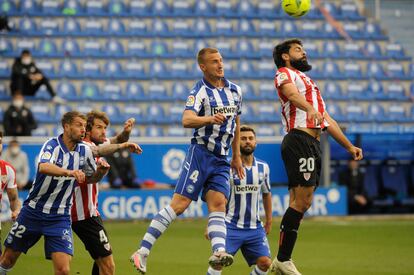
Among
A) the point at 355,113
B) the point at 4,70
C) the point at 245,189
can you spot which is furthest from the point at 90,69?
the point at 245,189

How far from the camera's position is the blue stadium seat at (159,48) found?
2370 centimetres

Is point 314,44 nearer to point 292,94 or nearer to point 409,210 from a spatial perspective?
point 409,210

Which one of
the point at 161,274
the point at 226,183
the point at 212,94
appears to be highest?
the point at 212,94

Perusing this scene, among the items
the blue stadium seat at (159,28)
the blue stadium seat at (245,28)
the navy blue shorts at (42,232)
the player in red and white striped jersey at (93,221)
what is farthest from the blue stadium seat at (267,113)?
the navy blue shorts at (42,232)

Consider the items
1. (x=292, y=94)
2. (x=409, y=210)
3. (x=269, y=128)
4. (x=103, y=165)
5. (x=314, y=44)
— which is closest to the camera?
(x=103, y=165)

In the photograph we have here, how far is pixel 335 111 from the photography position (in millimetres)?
23375

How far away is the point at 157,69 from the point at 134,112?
68.3 inches

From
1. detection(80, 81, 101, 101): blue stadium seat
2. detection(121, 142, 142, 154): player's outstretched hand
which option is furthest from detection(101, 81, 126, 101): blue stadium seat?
detection(121, 142, 142, 154): player's outstretched hand

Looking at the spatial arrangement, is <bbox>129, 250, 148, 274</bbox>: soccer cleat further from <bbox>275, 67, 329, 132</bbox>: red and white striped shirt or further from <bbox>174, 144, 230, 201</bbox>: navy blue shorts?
<bbox>275, 67, 329, 132</bbox>: red and white striped shirt

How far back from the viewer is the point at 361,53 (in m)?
25.5

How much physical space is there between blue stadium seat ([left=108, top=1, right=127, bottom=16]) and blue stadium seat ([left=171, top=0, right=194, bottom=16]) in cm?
133

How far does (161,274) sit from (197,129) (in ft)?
9.55

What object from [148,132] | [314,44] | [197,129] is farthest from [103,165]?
[314,44]

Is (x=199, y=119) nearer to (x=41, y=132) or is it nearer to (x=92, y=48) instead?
(x=41, y=132)
